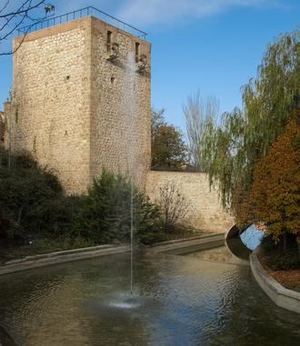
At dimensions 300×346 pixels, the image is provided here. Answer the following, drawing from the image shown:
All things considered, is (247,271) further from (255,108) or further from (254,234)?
(254,234)

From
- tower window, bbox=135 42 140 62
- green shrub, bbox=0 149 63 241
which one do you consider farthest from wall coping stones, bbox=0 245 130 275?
tower window, bbox=135 42 140 62

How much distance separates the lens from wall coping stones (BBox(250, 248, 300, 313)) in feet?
27.0

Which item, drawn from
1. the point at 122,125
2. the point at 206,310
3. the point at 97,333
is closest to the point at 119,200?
the point at 122,125

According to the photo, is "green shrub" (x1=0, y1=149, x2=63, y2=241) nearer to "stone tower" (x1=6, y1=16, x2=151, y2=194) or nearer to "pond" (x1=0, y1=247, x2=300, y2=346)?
"pond" (x1=0, y1=247, x2=300, y2=346)

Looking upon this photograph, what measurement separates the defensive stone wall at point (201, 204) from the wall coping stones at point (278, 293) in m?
9.84

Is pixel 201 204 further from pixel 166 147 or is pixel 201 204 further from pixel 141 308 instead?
pixel 141 308

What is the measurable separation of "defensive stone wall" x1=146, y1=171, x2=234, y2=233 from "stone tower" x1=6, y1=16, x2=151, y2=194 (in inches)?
96.4

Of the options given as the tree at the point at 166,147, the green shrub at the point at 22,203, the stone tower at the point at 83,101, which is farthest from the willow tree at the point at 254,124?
the tree at the point at 166,147

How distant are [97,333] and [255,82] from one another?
9.00 m

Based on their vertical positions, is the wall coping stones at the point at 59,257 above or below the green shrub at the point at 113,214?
below

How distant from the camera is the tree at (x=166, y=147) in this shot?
31.1 metres

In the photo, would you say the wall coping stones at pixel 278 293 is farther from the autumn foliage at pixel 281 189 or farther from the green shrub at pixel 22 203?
the green shrub at pixel 22 203

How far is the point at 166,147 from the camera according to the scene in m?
31.6

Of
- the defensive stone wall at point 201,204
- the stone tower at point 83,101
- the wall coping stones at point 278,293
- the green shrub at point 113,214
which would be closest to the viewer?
the wall coping stones at point 278,293
